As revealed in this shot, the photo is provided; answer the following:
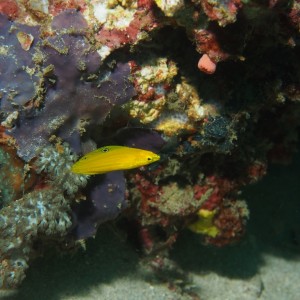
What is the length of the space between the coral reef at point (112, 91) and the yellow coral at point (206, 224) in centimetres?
75

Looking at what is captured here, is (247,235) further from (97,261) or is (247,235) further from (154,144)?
(154,144)

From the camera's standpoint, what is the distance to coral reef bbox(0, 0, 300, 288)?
2.84 m

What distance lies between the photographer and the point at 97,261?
428cm

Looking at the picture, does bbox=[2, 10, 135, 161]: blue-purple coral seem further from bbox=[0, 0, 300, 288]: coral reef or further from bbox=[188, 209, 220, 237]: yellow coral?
bbox=[188, 209, 220, 237]: yellow coral

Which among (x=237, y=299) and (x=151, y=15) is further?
(x=237, y=299)

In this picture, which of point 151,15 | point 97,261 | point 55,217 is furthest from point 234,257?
point 151,15

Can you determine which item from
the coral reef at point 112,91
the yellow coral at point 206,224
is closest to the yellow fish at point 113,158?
the coral reef at point 112,91

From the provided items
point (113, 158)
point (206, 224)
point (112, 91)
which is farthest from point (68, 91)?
point (206, 224)

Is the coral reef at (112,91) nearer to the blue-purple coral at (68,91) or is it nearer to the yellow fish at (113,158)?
the blue-purple coral at (68,91)

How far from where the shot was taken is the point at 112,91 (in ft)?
10.2

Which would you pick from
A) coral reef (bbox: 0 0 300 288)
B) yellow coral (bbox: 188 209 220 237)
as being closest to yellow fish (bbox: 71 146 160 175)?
coral reef (bbox: 0 0 300 288)

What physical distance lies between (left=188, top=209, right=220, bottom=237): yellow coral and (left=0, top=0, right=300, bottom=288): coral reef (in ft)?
2.46

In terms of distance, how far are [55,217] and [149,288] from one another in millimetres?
1952

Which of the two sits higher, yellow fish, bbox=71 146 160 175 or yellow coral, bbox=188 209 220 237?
yellow fish, bbox=71 146 160 175
